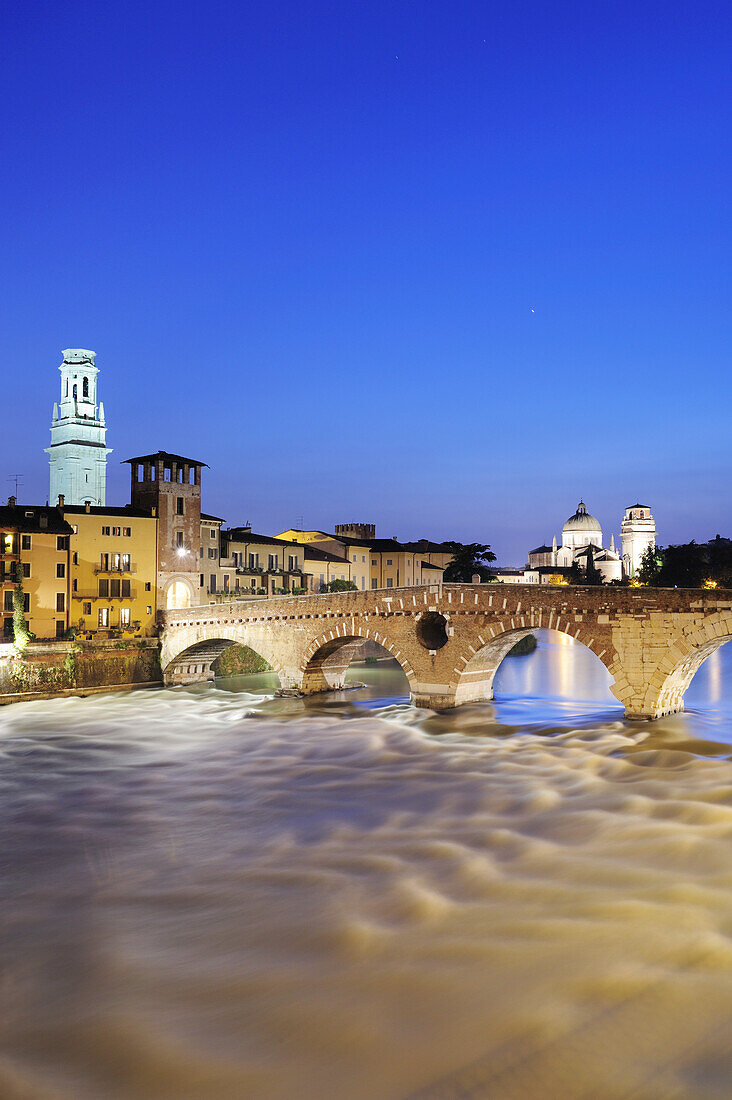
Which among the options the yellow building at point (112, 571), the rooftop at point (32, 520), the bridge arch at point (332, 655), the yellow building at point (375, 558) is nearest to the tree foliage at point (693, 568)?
the yellow building at point (375, 558)

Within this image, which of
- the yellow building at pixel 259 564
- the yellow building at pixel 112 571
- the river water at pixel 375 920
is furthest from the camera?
the yellow building at pixel 259 564

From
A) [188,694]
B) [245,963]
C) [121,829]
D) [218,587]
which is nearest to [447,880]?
[245,963]

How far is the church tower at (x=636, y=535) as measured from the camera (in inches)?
4493

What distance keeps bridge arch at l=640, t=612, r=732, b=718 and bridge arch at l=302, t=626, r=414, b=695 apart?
8.15m

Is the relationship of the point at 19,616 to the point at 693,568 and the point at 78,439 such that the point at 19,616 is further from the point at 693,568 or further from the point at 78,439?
the point at 693,568

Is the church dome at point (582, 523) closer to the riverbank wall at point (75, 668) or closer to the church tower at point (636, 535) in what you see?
the church tower at point (636, 535)

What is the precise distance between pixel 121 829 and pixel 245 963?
273 inches

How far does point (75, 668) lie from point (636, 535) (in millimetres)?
96679

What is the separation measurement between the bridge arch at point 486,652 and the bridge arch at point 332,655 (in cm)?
187

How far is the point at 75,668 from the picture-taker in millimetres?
33188

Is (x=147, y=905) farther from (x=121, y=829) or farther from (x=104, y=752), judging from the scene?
(x=104, y=752)

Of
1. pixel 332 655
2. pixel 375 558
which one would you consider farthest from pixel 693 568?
pixel 332 655

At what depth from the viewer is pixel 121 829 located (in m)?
15.7

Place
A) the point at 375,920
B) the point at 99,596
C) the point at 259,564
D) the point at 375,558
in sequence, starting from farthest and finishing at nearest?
the point at 375,558, the point at 259,564, the point at 99,596, the point at 375,920
